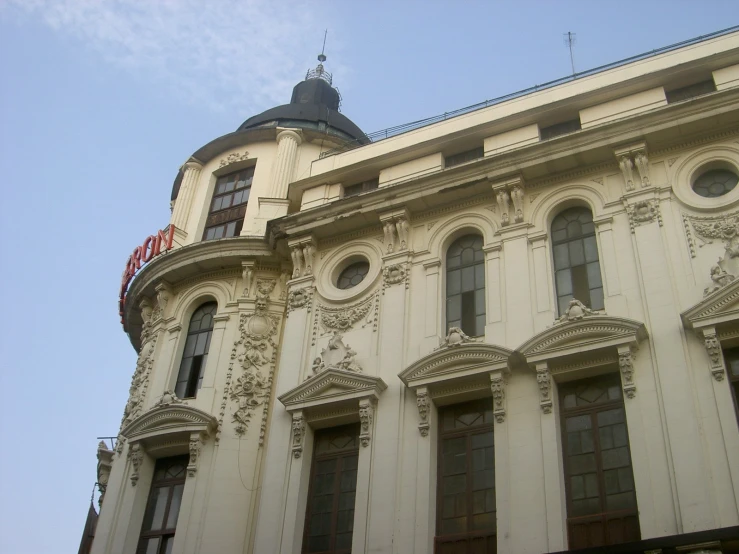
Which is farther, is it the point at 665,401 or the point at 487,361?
the point at 487,361

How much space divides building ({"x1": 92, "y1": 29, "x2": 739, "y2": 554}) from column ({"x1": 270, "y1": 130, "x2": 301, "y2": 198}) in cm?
109

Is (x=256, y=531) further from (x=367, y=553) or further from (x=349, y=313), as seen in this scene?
(x=349, y=313)

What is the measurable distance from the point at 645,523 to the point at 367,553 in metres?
5.71

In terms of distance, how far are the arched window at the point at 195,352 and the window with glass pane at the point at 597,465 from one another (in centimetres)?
1067

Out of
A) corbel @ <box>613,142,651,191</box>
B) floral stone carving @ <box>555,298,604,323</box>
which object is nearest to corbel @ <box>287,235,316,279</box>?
floral stone carving @ <box>555,298,604,323</box>

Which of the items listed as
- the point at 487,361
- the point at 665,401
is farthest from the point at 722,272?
the point at 487,361

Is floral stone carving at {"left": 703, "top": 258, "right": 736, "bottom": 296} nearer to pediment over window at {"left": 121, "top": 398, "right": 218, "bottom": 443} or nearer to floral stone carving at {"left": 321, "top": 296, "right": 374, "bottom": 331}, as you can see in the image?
floral stone carving at {"left": 321, "top": 296, "right": 374, "bottom": 331}

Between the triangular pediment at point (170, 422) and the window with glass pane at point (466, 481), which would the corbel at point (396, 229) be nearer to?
the window with glass pane at point (466, 481)

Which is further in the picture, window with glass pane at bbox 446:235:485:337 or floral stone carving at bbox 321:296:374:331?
floral stone carving at bbox 321:296:374:331

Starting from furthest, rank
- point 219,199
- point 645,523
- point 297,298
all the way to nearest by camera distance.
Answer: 1. point 219,199
2. point 297,298
3. point 645,523

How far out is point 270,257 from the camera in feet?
82.6

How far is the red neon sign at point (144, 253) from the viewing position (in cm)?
2717

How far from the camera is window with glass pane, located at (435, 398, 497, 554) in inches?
687

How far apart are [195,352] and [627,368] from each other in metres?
12.7
